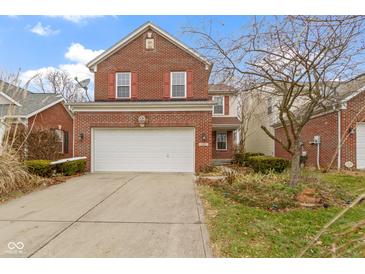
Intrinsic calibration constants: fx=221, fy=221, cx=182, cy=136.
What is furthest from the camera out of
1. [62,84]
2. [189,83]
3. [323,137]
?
[62,84]

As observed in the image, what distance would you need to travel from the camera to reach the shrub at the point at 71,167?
944 centimetres

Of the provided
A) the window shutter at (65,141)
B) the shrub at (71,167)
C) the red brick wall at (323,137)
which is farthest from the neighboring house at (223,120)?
the window shutter at (65,141)

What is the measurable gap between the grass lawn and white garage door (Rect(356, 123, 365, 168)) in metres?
4.45

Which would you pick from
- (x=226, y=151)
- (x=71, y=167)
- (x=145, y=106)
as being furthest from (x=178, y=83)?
(x=226, y=151)

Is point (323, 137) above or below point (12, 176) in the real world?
above

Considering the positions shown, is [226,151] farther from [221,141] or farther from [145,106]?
[145,106]

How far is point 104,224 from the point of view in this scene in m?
4.25

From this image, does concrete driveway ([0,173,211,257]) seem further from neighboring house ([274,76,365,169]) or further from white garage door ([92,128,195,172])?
neighboring house ([274,76,365,169])

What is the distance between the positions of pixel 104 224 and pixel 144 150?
6.74 m

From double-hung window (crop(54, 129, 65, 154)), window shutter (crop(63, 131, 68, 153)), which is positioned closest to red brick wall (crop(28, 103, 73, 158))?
window shutter (crop(63, 131, 68, 153))

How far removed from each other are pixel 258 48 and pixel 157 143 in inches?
252

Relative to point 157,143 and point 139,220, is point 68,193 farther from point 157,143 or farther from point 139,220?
point 157,143
